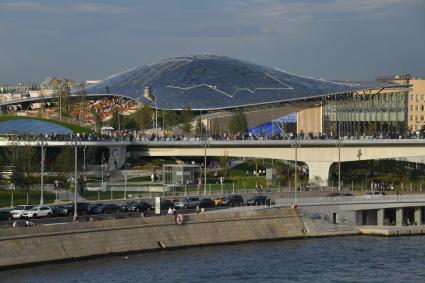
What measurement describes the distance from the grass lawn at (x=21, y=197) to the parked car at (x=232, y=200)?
33.3 feet

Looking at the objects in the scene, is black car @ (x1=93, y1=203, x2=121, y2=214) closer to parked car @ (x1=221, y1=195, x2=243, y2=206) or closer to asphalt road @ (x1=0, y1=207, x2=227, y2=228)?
asphalt road @ (x1=0, y1=207, x2=227, y2=228)

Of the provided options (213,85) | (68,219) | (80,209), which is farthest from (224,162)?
(68,219)

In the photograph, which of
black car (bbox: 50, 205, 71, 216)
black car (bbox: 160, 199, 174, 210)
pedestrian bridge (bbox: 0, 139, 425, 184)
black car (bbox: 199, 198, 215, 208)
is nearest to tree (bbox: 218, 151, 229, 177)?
pedestrian bridge (bbox: 0, 139, 425, 184)

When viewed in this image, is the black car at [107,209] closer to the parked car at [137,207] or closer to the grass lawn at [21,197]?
the parked car at [137,207]

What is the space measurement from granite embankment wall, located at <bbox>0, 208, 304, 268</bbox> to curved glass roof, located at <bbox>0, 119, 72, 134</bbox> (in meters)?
43.0

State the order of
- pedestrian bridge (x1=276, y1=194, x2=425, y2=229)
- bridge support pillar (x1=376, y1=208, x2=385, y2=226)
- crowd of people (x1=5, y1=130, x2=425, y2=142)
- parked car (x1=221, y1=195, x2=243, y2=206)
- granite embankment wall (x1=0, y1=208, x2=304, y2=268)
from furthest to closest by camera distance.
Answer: crowd of people (x1=5, y1=130, x2=425, y2=142)
bridge support pillar (x1=376, y1=208, x2=385, y2=226)
parked car (x1=221, y1=195, x2=243, y2=206)
pedestrian bridge (x1=276, y1=194, x2=425, y2=229)
granite embankment wall (x1=0, y1=208, x2=304, y2=268)

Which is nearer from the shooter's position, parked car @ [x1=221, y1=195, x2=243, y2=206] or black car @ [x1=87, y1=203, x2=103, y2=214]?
black car @ [x1=87, y1=203, x2=103, y2=214]

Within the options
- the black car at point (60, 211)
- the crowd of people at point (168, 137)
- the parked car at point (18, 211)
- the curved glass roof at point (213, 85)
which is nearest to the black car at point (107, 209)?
the black car at point (60, 211)

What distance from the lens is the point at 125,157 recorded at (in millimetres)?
92125

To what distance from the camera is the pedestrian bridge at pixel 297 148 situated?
81.8m

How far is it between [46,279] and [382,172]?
178ft

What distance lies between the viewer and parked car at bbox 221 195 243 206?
6412 cm

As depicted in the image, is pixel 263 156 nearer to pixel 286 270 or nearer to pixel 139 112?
pixel 139 112

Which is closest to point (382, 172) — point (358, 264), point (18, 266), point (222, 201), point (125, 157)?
point (125, 157)
